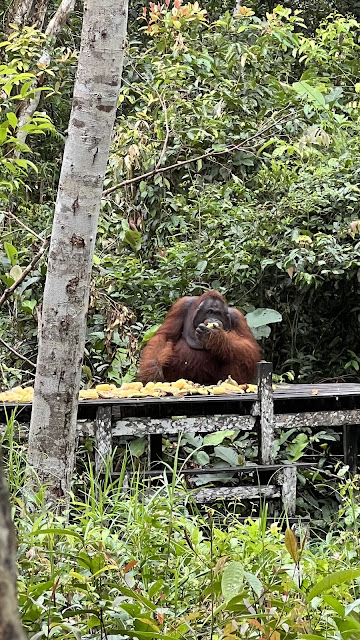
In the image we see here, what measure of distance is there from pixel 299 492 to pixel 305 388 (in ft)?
2.40

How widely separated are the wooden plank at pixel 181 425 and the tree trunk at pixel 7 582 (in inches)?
137

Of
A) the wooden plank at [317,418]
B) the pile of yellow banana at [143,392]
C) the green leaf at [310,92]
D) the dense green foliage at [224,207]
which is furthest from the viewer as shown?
the green leaf at [310,92]

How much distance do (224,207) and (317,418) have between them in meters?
2.98

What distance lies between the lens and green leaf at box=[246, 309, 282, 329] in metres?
6.40

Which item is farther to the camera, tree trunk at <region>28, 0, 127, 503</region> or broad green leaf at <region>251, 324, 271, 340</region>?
broad green leaf at <region>251, 324, 271, 340</region>

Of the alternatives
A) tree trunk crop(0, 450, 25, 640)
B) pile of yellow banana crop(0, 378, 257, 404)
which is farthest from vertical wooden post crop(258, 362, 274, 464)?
tree trunk crop(0, 450, 25, 640)

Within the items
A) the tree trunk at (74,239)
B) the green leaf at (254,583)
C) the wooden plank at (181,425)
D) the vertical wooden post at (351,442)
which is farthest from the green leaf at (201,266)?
the green leaf at (254,583)

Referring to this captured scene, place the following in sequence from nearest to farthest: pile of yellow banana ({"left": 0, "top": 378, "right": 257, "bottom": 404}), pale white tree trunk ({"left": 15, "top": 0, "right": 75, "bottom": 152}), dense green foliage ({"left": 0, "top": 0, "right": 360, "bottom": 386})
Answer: pile of yellow banana ({"left": 0, "top": 378, "right": 257, "bottom": 404})
dense green foliage ({"left": 0, "top": 0, "right": 360, "bottom": 386})
pale white tree trunk ({"left": 15, "top": 0, "right": 75, "bottom": 152})

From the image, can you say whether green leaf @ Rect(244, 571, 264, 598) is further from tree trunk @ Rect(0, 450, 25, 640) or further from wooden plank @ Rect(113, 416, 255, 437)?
wooden plank @ Rect(113, 416, 255, 437)

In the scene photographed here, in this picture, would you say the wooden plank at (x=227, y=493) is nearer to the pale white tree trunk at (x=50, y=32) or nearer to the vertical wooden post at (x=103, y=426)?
the vertical wooden post at (x=103, y=426)

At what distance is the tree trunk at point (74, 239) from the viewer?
9.56 ft

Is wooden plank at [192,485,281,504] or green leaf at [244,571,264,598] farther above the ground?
green leaf at [244,571,264,598]

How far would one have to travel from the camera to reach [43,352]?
9.66 ft

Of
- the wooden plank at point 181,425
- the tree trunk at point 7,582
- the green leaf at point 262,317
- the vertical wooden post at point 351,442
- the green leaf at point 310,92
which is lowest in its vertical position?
the vertical wooden post at point 351,442
